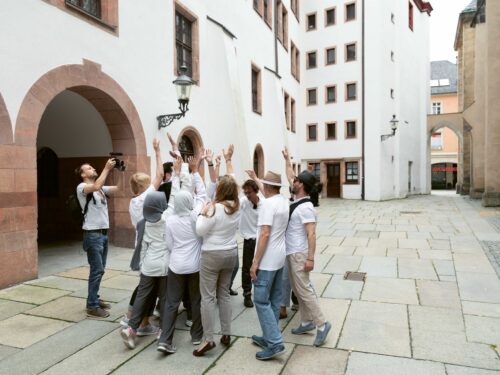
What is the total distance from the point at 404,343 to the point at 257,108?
48.0ft

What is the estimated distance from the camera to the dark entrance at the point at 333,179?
28.0 meters

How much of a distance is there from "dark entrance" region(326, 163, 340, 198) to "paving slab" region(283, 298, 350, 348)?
→ 22985 millimetres

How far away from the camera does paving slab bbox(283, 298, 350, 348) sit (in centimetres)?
426

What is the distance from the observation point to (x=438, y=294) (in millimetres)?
5789

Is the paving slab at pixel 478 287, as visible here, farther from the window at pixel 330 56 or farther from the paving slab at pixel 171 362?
the window at pixel 330 56

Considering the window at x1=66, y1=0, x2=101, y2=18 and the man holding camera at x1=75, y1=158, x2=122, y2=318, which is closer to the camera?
the man holding camera at x1=75, y1=158, x2=122, y2=318

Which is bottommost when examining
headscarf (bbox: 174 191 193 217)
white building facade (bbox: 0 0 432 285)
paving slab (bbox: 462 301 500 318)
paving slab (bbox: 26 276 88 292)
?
paving slab (bbox: 462 301 500 318)

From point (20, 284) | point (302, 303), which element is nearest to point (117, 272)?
point (20, 284)

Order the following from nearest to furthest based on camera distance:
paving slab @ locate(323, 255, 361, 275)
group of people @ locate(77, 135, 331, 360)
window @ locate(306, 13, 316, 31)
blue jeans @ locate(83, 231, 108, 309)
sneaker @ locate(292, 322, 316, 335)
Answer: group of people @ locate(77, 135, 331, 360)
sneaker @ locate(292, 322, 316, 335)
blue jeans @ locate(83, 231, 108, 309)
paving slab @ locate(323, 255, 361, 275)
window @ locate(306, 13, 316, 31)

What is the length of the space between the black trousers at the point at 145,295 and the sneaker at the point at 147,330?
0.25m

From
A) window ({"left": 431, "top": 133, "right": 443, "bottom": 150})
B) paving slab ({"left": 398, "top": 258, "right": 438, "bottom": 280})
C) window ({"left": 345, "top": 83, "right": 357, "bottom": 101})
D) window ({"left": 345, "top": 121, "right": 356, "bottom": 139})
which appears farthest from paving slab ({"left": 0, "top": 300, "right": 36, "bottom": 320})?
window ({"left": 431, "top": 133, "right": 443, "bottom": 150})

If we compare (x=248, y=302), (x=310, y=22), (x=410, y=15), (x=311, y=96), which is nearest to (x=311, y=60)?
(x=311, y=96)

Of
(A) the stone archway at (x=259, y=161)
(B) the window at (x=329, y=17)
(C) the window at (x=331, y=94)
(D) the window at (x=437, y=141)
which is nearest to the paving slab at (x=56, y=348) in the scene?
(A) the stone archway at (x=259, y=161)

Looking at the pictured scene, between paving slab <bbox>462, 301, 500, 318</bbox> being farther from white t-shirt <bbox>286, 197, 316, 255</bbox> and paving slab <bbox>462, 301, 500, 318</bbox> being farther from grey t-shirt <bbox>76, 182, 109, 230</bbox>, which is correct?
grey t-shirt <bbox>76, 182, 109, 230</bbox>
